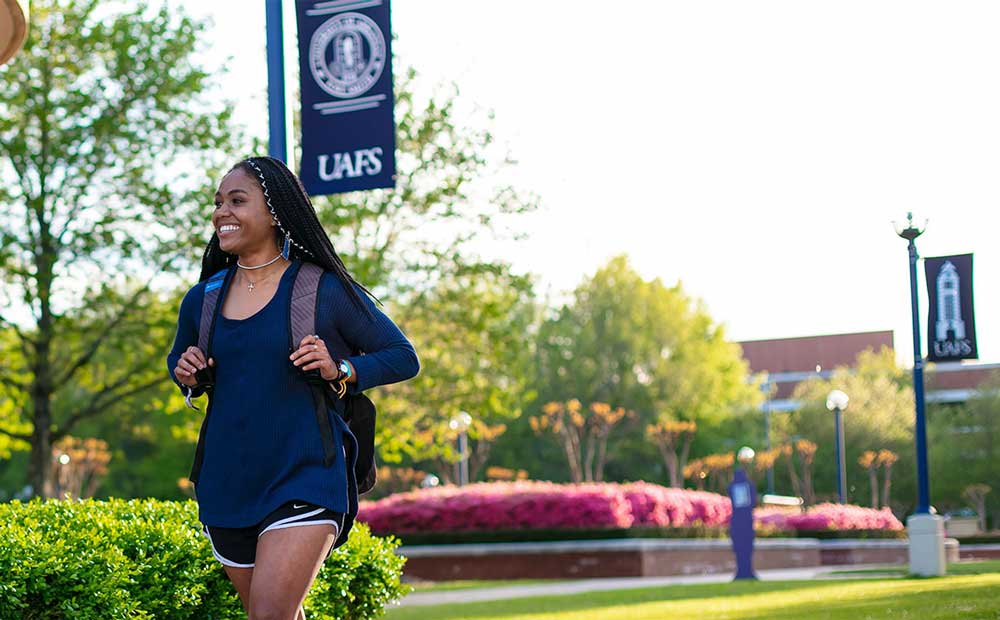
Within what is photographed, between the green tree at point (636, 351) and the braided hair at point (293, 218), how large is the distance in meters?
55.7

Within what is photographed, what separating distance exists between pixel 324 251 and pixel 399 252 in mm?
19326

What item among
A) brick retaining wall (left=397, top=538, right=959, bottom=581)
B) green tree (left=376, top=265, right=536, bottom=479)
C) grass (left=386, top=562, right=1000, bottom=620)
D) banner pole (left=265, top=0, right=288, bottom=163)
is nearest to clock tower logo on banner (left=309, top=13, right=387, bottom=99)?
banner pole (left=265, top=0, right=288, bottom=163)

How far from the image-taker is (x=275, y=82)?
7977mm

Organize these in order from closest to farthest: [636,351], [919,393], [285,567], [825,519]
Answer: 1. [285,567]
2. [919,393]
3. [825,519]
4. [636,351]

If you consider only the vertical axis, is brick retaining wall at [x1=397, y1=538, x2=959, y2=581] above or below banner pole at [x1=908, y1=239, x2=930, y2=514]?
below

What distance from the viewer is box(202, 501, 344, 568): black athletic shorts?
12.5ft

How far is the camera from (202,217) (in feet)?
68.0

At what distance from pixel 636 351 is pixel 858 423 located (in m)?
11.5

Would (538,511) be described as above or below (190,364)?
below

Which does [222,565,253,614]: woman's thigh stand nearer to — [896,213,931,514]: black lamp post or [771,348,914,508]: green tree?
[896,213,931,514]: black lamp post

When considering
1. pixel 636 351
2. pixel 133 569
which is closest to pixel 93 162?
pixel 133 569

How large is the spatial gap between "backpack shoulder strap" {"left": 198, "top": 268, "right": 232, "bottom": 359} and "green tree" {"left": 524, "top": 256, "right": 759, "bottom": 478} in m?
55.7

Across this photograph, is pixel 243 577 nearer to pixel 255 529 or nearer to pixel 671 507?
pixel 255 529

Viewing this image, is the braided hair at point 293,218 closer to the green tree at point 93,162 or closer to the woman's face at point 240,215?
the woman's face at point 240,215
